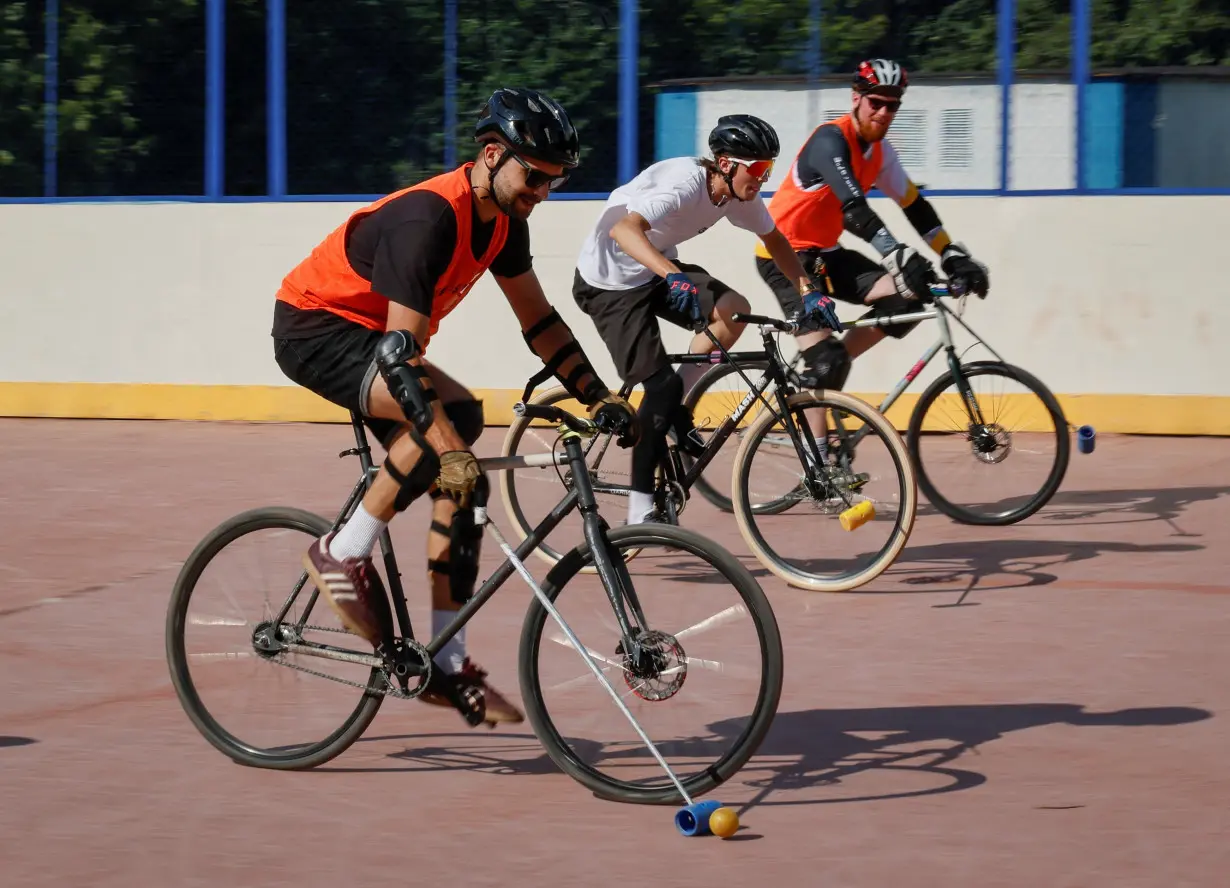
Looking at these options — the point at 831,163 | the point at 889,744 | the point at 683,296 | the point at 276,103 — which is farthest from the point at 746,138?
the point at 276,103

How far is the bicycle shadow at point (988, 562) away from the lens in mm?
7633

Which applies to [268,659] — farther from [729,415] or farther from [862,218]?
[862,218]

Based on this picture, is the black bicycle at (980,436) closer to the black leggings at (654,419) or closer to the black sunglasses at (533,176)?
the black leggings at (654,419)

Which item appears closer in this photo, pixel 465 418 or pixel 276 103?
pixel 465 418

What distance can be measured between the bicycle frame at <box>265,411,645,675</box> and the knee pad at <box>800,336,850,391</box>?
119 inches

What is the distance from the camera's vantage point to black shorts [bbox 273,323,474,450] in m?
5.12

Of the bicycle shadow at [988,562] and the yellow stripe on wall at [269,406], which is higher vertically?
the yellow stripe on wall at [269,406]

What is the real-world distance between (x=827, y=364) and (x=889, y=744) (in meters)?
2.83

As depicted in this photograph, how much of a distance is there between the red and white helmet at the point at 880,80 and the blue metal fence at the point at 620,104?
295cm

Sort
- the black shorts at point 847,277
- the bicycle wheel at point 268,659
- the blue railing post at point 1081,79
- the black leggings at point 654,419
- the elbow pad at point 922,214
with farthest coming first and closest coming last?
the blue railing post at point 1081,79, the elbow pad at point 922,214, the black shorts at point 847,277, the black leggings at point 654,419, the bicycle wheel at point 268,659

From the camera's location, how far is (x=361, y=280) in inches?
202

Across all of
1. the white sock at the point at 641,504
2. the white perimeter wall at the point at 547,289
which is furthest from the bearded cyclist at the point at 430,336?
the white perimeter wall at the point at 547,289

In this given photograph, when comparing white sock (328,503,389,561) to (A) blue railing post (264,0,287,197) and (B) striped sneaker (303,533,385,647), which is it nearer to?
(B) striped sneaker (303,533,385,647)

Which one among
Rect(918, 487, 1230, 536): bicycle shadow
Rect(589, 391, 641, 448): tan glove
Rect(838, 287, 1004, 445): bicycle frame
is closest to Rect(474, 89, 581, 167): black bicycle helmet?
Rect(589, 391, 641, 448): tan glove
